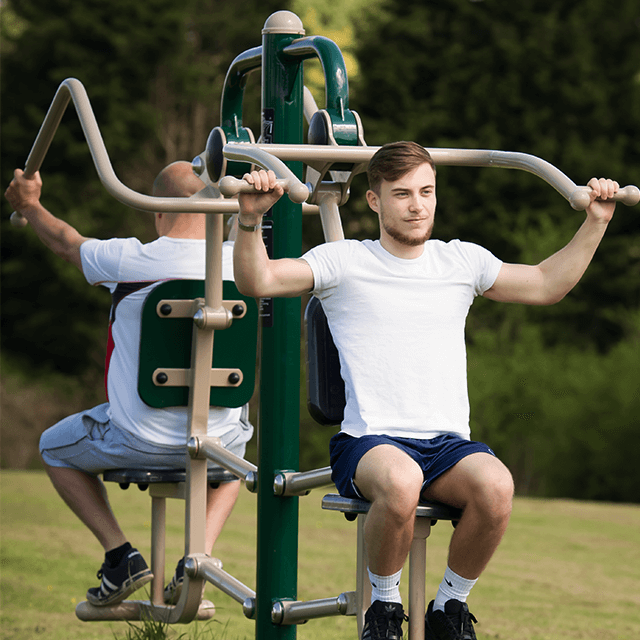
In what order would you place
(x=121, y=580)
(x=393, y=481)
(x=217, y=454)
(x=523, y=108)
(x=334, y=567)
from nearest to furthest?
(x=393, y=481) → (x=217, y=454) → (x=121, y=580) → (x=334, y=567) → (x=523, y=108)

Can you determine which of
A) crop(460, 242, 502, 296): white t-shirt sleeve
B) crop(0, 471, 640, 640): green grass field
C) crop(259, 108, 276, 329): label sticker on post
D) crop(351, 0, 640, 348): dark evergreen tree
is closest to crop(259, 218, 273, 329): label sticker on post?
crop(259, 108, 276, 329): label sticker on post

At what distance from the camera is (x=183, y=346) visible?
11.7 ft

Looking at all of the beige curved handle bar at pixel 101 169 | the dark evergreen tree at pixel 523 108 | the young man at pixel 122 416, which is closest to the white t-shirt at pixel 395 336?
the beige curved handle bar at pixel 101 169

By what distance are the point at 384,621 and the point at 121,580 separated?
1459 millimetres

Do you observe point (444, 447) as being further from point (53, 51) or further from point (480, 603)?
point (53, 51)

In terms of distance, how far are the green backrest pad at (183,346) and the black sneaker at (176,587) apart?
508 millimetres

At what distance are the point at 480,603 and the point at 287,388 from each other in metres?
2.26

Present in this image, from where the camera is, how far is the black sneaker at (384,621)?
7.36 ft

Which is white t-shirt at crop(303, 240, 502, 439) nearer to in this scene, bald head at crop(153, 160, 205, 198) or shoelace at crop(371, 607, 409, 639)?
shoelace at crop(371, 607, 409, 639)

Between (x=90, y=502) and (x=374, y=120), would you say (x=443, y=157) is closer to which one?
(x=90, y=502)

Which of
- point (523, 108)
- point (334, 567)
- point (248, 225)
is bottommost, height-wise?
point (334, 567)

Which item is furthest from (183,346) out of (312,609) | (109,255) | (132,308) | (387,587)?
(387,587)

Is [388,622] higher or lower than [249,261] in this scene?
lower

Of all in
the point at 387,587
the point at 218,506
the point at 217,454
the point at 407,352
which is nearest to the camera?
the point at 387,587
